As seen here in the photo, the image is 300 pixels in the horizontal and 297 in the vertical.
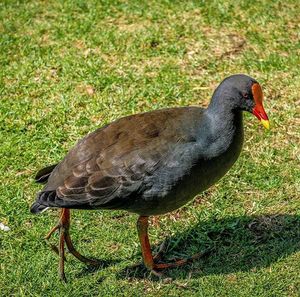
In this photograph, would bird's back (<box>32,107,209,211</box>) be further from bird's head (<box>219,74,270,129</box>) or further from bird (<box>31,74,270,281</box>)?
bird's head (<box>219,74,270,129</box>)

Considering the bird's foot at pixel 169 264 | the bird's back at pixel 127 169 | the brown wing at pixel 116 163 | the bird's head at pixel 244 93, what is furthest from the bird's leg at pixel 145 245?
the bird's head at pixel 244 93

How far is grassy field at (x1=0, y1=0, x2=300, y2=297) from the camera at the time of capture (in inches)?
219

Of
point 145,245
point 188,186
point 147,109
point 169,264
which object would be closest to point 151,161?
point 188,186

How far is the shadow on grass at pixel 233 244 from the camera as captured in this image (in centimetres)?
559

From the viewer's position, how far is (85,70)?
25.2 ft

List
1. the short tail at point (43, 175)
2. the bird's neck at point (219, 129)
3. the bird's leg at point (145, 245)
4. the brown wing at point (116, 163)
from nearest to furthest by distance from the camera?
1. the brown wing at point (116, 163)
2. the bird's neck at point (219, 129)
3. the bird's leg at point (145, 245)
4. the short tail at point (43, 175)

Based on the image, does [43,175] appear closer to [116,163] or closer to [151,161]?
[116,163]

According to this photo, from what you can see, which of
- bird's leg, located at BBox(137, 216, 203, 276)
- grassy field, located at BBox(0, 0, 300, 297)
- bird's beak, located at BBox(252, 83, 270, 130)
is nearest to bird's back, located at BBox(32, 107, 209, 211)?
bird's leg, located at BBox(137, 216, 203, 276)

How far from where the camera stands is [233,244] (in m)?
5.82

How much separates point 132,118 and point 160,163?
53cm

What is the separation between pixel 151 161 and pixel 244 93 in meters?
0.84

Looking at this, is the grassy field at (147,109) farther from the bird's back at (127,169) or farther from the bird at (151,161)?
the bird's back at (127,169)

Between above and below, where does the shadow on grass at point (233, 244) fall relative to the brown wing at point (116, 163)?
below

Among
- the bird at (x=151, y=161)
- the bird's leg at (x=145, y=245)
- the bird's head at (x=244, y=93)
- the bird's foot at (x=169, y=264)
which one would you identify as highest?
the bird's head at (x=244, y=93)
